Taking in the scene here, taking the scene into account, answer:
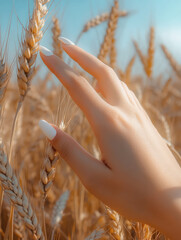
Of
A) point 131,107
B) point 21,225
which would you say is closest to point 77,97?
point 131,107

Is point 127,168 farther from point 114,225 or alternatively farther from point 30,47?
point 30,47

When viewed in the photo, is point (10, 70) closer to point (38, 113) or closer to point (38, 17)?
point (38, 17)

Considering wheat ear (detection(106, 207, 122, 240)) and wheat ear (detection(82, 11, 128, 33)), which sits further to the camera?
wheat ear (detection(82, 11, 128, 33))

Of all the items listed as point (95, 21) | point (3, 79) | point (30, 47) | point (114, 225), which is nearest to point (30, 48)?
point (30, 47)

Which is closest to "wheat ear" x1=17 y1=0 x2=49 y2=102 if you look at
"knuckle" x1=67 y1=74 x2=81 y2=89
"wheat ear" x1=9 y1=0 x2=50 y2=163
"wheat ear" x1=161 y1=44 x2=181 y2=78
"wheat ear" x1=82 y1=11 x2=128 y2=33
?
"wheat ear" x1=9 y1=0 x2=50 y2=163

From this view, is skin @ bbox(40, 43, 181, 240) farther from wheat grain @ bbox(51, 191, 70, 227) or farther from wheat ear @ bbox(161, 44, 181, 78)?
wheat ear @ bbox(161, 44, 181, 78)

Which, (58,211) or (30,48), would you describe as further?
(58,211)
